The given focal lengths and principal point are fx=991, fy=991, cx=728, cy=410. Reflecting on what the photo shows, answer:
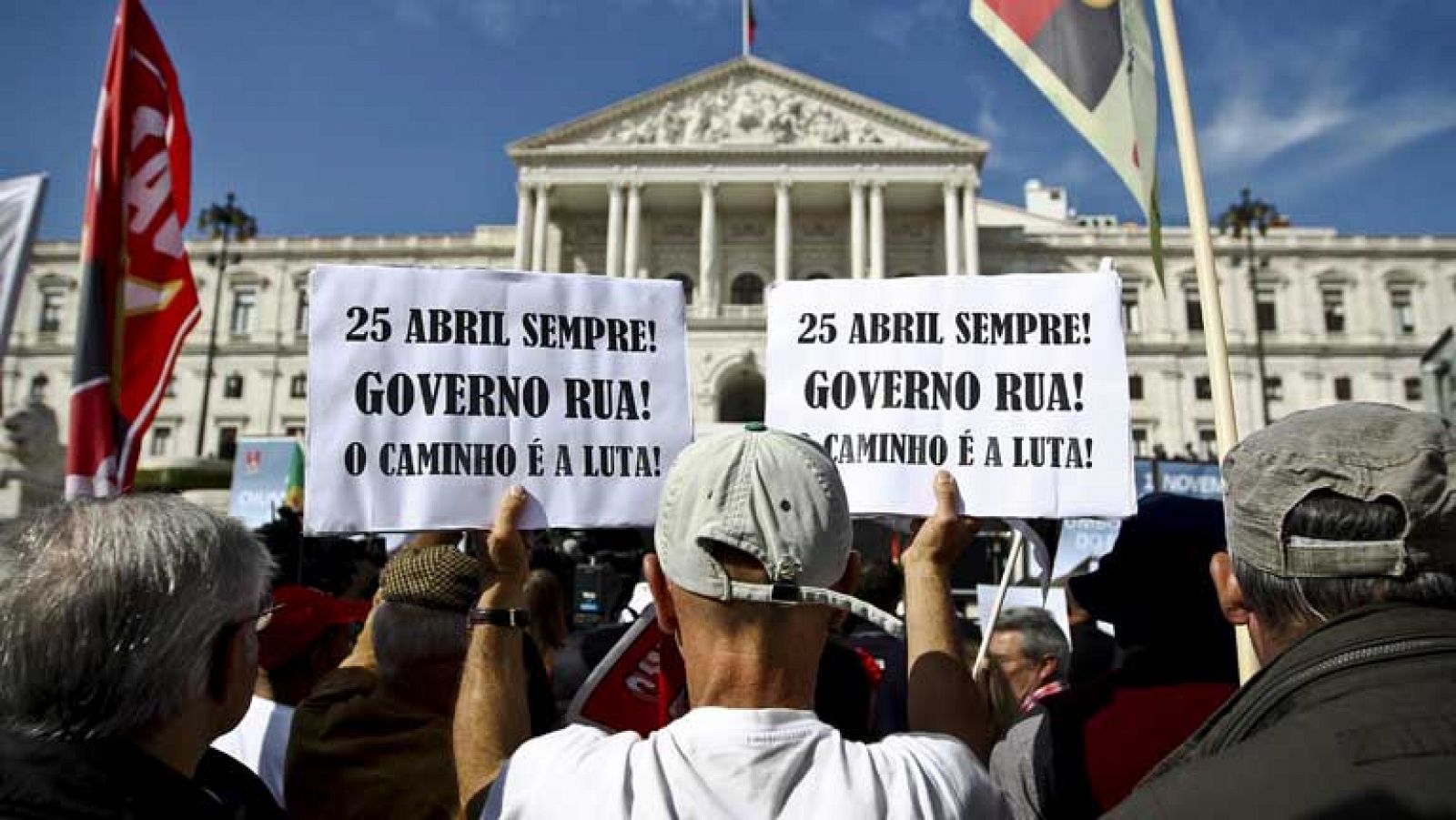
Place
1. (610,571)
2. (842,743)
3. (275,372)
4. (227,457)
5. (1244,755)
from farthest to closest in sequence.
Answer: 1. (275,372)
2. (227,457)
3. (610,571)
4. (842,743)
5. (1244,755)

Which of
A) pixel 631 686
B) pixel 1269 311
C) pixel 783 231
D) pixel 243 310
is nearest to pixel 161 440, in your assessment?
pixel 243 310

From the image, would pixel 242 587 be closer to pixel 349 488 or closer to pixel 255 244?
pixel 349 488

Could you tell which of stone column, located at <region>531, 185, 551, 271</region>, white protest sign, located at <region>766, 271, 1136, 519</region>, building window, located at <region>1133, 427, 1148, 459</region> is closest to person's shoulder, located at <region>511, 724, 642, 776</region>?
white protest sign, located at <region>766, 271, 1136, 519</region>

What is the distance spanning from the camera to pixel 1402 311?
45.3 metres

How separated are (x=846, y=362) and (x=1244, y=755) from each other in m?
1.91

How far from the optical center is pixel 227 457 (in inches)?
1714

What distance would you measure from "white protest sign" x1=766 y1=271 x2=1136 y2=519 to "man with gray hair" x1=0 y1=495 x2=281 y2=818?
1.59 metres

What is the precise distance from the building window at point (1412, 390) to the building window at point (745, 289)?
94.7ft

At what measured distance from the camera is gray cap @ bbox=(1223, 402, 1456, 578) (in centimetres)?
129

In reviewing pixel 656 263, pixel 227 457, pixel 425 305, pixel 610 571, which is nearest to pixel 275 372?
pixel 227 457

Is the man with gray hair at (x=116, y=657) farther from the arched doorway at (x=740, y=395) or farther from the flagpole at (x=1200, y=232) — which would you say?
the arched doorway at (x=740, y=395)

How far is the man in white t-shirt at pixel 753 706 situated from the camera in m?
1.28

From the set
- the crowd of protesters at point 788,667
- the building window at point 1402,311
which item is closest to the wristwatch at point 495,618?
the crowd of protesters at point 788,667

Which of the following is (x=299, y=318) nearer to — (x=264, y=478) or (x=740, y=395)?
(x=740, y=395)
